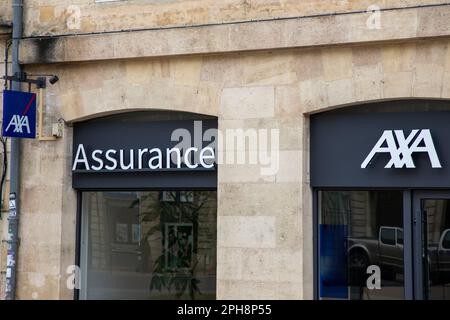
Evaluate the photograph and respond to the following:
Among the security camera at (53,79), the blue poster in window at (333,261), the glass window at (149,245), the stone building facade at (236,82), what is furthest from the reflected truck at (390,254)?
the security camera at (53,79)

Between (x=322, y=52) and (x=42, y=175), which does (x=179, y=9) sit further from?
(x=42, y=175)

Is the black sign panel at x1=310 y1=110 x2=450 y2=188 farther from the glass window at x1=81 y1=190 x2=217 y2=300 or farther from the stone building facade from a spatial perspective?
the glass window at x1=81 y1=190 x2=217 y2=300

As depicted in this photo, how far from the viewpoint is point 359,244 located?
1145 centimetres

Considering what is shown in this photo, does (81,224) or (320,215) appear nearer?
(320,215)

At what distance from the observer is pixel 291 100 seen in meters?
11.5

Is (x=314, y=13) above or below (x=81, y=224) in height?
above

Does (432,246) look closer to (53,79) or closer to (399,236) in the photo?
(399,236)

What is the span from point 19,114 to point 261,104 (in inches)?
129

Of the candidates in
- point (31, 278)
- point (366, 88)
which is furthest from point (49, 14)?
point (366, 88)

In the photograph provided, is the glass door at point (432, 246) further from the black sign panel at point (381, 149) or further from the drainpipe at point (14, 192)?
the drainpipe at point (14, 192)

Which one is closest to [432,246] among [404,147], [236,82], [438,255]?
[438,255]

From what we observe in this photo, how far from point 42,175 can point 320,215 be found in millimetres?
3913

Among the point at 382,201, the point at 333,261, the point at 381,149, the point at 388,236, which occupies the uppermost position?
the point at 381,149

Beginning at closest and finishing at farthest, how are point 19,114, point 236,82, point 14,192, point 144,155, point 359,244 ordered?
1. point 359,244
2. point 236,82
3. point 19,114
4. point 144,155
5. point 14,192
